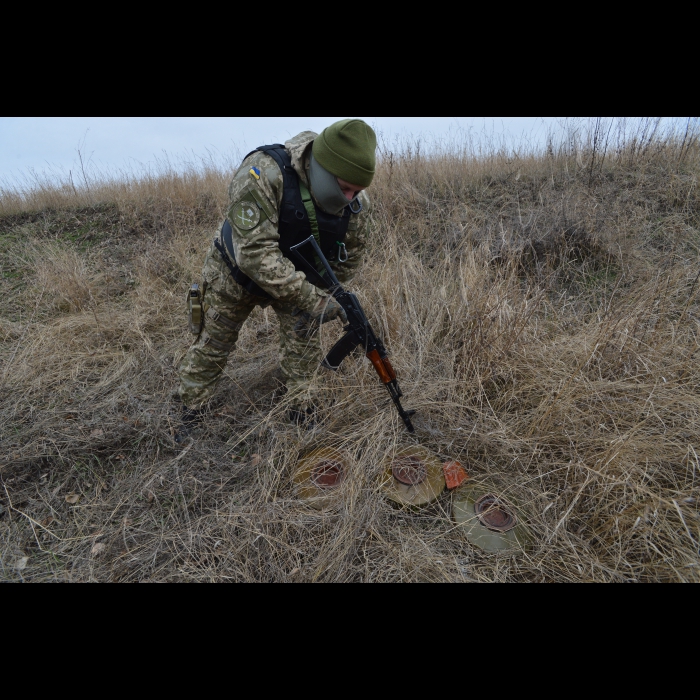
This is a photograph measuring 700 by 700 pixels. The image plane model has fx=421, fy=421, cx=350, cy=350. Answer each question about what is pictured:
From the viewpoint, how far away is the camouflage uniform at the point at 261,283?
2.27 meters

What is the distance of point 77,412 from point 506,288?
3403 millimetres

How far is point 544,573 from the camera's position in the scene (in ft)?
6.13

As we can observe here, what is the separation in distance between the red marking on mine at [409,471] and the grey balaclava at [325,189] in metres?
1.50

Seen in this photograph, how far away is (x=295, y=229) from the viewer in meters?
2.39

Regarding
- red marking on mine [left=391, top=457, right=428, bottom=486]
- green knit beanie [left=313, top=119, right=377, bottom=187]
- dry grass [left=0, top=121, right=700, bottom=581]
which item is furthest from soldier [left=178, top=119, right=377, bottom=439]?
red marking on mine [left=391, top=457, right=428, bottom=486]

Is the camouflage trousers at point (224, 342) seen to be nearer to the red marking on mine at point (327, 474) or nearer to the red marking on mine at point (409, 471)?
the red marking on mine at point (327, 474)

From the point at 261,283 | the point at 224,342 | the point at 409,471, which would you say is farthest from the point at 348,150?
the point at 409,471

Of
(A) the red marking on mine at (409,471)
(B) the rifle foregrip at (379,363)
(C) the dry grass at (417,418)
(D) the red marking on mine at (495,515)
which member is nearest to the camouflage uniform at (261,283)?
(C) the dry grass at (417,418)

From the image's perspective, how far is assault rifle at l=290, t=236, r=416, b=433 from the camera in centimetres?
238

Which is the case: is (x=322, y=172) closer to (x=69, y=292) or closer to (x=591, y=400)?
(x=591, y=400)

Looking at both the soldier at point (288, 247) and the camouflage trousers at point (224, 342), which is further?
the camouflage trousers at point (224, 342)

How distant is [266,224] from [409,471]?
5.22ft

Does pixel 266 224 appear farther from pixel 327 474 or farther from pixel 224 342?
pixel 327 474

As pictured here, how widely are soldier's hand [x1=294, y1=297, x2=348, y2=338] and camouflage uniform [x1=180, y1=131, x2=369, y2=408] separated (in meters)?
0.03
